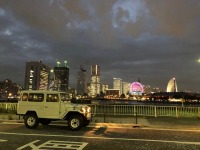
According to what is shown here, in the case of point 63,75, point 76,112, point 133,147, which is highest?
point 63,75

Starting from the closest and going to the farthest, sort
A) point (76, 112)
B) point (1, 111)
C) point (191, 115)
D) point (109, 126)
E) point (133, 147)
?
point (133, 147) → point (76, 112) → point (109, 126) → point (191, 115) → point (1, 111)

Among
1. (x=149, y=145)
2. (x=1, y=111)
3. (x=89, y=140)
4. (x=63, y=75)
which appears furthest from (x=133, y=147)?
(x=63, y=75)

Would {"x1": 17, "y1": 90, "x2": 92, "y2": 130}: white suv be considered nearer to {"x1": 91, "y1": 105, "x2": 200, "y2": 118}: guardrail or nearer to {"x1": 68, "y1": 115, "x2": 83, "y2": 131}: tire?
{"x1": 68, "y1": 115, "x2": 83, "y2": 131}: tire

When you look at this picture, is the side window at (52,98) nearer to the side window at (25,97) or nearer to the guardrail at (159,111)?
the side window at (25,97)

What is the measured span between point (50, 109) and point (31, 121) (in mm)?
1568

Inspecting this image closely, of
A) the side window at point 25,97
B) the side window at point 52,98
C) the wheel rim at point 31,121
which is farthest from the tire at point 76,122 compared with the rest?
the side window at point 25,97

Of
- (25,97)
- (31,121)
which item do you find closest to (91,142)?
(31,121)

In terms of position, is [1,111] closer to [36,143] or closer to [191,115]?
[36,143]

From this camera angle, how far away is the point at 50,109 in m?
15.9

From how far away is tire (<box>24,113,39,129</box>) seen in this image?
16109 millimetres

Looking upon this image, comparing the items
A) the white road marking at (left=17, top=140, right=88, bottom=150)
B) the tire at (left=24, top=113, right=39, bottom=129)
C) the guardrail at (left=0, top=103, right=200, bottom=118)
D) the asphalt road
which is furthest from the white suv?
the guardrail at (left=0, top=103, right=200, bottom=118)

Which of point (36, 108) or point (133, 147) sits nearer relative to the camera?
point (133, 147)

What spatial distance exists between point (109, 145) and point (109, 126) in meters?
6.66

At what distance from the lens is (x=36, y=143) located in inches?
453
